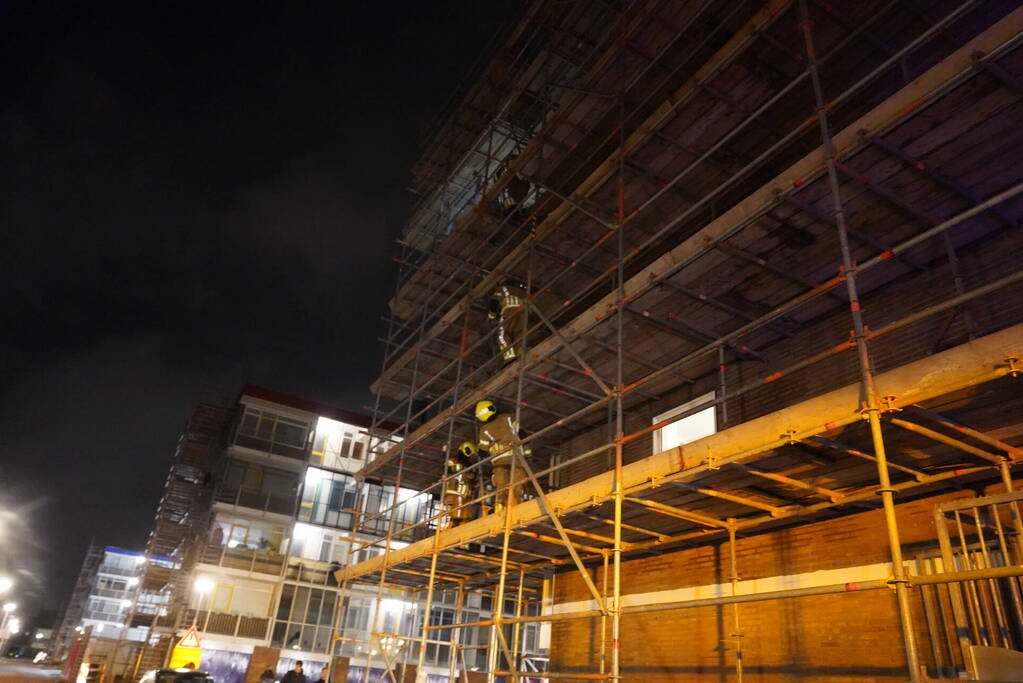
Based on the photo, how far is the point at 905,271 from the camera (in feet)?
28.4

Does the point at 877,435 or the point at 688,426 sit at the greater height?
the point at 688,426

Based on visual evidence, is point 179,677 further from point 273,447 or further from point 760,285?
point 273,447

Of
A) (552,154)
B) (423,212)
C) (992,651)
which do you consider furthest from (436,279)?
(992,651)

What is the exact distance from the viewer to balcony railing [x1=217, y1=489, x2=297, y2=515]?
30.6 meters

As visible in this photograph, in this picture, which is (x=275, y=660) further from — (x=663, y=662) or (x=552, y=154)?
(x=552, y=154)

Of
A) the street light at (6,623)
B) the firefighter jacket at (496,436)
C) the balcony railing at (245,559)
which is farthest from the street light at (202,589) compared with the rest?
the firefighter jacket at (496,436)

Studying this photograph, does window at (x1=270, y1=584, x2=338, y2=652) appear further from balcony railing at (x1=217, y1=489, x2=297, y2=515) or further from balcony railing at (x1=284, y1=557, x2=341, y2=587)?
balcony railing at (x1=217, y1=489, x2=297, y2=515)

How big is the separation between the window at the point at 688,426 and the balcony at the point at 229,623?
22.8 m

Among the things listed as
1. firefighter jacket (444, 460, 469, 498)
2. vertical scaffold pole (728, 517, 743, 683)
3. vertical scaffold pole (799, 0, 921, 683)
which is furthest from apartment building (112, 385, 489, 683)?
vertical scaffold pole (799, 0, 921, 683)

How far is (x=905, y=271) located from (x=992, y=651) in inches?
195

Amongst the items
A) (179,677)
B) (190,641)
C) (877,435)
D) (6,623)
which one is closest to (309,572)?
(190,641)

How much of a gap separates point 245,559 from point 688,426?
2431 cm

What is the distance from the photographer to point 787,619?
29.3 feet

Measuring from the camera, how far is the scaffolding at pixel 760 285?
609 centimetres
